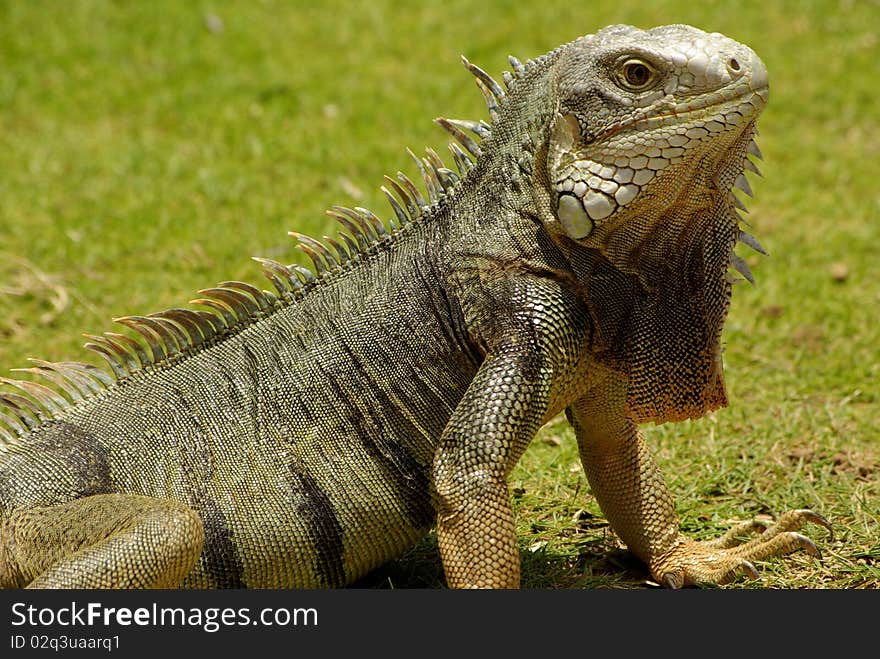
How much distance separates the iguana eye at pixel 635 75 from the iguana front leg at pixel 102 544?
1984 millimetres

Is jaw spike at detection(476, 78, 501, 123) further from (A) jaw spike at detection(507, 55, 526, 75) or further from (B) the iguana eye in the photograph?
(B) the iguana eye

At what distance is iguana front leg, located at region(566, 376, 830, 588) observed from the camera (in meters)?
4.25

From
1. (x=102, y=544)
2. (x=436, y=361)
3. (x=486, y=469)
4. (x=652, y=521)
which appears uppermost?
(x=436, y=361)

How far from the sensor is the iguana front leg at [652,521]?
14.0ft

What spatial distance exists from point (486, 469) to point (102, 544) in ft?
4.02

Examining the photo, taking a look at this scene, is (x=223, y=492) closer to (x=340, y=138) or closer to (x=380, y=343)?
(x=380, y=343)

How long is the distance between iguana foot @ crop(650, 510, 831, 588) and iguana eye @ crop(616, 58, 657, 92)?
1.89m

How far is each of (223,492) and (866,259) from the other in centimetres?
526

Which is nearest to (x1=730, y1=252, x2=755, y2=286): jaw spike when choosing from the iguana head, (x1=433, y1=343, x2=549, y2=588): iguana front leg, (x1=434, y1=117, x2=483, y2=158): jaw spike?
the iguana head

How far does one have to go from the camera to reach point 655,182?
349 centimetres

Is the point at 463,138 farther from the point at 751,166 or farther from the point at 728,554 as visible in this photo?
the point at 728,554

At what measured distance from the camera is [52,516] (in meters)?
3.62

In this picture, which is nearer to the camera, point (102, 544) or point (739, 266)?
point (102, 544)

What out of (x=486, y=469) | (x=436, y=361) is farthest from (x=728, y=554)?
(x=436, y=361)
